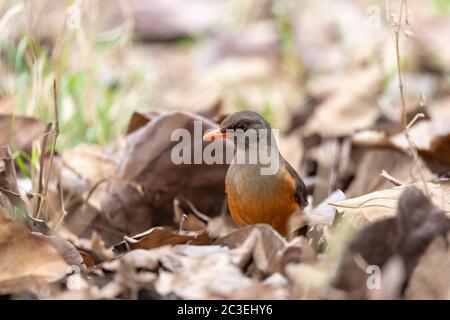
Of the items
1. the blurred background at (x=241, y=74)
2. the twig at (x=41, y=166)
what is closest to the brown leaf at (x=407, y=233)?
the blurred background at (x=241, y=74)

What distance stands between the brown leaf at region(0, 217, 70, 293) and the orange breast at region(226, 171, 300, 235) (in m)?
0.89

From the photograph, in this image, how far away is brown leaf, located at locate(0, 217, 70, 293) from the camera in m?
2.83

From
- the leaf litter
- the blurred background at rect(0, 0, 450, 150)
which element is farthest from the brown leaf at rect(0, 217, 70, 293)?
the blurred background at rect(0, 0, 450, 150)

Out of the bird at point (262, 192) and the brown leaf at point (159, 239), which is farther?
the bird at point (262, 192)

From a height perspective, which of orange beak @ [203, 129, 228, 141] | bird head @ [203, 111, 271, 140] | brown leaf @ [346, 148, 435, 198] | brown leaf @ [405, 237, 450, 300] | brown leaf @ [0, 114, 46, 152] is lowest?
brown leaf @ [346, 148, 435, 198]

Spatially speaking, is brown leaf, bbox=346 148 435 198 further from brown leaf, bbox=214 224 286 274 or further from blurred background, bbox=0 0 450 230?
brown leaf, bbox=214 224 286 274

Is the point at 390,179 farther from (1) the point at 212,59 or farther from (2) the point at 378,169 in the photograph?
(1) the point at 212,59

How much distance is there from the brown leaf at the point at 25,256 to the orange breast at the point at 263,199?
0.89m

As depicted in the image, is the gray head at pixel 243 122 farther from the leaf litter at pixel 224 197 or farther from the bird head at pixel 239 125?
the leaf litter at pixel 224 197

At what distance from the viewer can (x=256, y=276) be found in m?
2.76

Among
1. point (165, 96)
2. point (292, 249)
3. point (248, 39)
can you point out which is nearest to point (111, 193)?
point (292, 249)

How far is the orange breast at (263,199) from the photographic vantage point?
11.5ft

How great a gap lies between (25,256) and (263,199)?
1.04 metres
